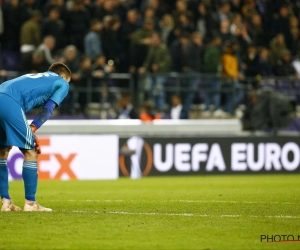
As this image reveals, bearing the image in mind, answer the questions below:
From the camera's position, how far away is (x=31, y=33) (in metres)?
20.2

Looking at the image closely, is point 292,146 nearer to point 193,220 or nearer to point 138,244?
point 193,220

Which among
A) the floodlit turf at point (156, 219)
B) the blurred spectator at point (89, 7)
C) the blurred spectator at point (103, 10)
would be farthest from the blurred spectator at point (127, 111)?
the floodlit turf at point (156, 219)

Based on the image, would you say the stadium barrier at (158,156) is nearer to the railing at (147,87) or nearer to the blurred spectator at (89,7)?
the railing at (147,87)

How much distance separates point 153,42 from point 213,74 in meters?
2.12

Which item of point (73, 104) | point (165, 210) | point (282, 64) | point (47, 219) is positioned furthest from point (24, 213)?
point (282, 64)

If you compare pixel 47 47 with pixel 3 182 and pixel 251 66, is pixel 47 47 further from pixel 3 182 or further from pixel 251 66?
pixel 3 182

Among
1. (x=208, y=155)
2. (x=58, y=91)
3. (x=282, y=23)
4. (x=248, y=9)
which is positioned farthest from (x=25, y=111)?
(x=282, y=23)

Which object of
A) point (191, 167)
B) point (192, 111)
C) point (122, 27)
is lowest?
point (191, 167)

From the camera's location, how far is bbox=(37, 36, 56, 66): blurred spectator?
19984mm

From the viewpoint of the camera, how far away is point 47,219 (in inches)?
386

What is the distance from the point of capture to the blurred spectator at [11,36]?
2033 cm

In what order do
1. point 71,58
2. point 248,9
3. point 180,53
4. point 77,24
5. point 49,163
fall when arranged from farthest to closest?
point 248,9 < point 180,53 < point 77,24 < point 71,58 < point 49,163

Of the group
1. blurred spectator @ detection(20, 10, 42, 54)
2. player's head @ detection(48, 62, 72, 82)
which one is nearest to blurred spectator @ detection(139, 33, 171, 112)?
blurred spectator @ detection(20, 10, 42, 54)

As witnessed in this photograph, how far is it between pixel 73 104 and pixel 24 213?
1091cm
